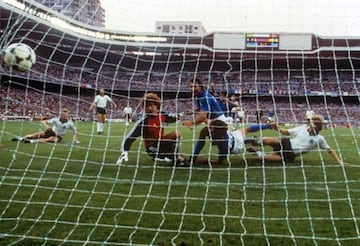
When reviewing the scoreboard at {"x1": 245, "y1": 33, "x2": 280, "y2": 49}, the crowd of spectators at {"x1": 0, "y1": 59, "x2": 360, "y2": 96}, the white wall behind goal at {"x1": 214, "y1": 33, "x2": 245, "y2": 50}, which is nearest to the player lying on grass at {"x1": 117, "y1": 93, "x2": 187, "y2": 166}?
the crowd of spectators at {"x1": 0, "y1": 59, "x2": 360, "y2": 96}

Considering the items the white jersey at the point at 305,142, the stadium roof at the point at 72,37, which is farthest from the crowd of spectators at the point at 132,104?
the white jersey at the point at 305,142

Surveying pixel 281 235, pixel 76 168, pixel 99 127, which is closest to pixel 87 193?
pixel 76 168

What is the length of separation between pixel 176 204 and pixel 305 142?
368 cm

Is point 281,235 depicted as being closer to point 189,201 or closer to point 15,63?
point 189,201

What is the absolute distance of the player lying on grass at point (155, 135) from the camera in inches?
291

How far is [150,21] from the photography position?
24.1 ft

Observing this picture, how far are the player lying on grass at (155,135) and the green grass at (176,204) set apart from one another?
9.6 inches

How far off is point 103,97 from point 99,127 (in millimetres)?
972

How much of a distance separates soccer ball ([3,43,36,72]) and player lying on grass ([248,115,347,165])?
3786 mm

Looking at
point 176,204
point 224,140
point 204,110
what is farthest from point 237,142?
point 176,204

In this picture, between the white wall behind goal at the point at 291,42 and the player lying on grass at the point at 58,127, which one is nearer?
the white wall behind goal at the point at 291,42

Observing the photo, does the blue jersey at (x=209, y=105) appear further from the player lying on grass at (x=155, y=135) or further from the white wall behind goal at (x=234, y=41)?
the white wall behind goal at (x=234, y=41)

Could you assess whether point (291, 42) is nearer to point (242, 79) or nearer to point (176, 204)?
point (176, 204)

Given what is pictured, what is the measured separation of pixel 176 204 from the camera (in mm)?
4766
